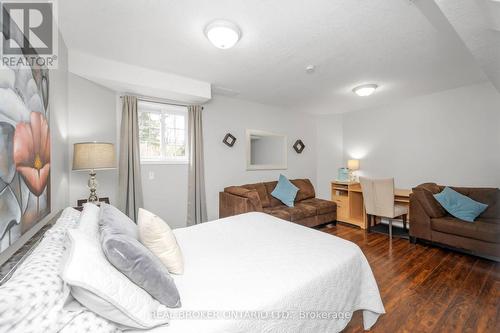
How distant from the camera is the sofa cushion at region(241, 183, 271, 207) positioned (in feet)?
12.6

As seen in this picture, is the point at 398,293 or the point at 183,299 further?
the point at 398,293

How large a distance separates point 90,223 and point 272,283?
1.14 meters

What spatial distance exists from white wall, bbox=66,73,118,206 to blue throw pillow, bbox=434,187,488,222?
4805 millimetres

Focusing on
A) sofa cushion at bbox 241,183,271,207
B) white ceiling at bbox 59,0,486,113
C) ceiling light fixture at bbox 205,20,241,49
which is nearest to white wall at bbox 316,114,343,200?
white ceiling at bbox 59,0,486,113

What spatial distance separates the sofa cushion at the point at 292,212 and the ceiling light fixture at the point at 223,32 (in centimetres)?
254

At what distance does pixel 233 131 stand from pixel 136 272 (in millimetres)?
3277

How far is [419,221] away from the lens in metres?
3.08

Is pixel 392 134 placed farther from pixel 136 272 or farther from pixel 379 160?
pixel 136 272

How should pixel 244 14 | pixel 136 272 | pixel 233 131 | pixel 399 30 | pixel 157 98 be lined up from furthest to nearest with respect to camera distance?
pixel 233 131
pixel 157 98
pixel 399 30
pixel 244 14
pixel 136 272

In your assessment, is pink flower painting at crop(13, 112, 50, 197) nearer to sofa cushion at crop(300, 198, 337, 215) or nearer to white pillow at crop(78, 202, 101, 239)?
white pillow at crop(78, 202, 101, 239)

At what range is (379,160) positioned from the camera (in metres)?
4.55

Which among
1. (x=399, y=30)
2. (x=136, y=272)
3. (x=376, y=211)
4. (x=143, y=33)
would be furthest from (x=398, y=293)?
(x=143, y=33)

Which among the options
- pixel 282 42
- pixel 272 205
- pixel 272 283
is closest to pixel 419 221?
pixel 272 205

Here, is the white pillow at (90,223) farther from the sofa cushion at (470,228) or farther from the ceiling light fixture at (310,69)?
the sofa cushion at (470,228)
